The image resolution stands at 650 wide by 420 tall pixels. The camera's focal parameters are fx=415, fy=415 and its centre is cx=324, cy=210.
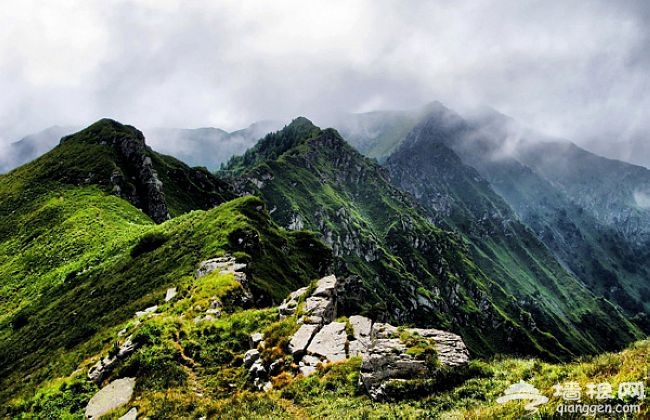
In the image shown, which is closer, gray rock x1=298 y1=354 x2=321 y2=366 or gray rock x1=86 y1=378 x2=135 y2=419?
gray rock x1=86 y1=378 x2=135 y2=419

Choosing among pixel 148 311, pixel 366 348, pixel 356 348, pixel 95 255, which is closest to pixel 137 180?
pixel 95 255

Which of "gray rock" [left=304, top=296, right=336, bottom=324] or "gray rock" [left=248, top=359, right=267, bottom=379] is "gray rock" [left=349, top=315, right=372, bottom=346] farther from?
"gray rock" [left=248, top=359, right=267, bottom=379]

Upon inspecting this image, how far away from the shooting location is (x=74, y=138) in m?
144

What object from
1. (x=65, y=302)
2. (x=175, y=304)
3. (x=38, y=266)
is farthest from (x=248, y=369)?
(x=38, y=266)

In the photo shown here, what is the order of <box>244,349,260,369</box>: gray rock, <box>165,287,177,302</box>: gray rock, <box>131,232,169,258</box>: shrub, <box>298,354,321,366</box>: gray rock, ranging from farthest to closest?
<box>131,232,169,258</box>: shrub, <box>165,287,177,302</box>: gray rock, <box>244,349,260,369</box>: gray rock, <box>298,354,321,366</box>: gray rock

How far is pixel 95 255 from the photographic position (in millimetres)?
69438

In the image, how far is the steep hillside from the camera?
1865 inches

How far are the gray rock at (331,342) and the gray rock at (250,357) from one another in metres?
3.79

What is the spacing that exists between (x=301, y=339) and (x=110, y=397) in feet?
42.7

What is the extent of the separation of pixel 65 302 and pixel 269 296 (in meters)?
28.7

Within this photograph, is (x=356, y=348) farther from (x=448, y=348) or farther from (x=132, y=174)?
(x=132, y=174)

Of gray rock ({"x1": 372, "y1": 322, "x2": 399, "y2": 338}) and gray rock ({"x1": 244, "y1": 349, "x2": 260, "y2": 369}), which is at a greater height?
gray rock ({"x1": 244, "y1": 349, "x2": 260, "y2": 369})

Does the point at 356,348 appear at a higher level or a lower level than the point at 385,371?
higher

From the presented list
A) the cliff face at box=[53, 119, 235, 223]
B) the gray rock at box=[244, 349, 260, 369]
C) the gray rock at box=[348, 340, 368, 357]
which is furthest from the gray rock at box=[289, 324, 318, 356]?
the cliff face at box=[53, 119, 235, 223]
